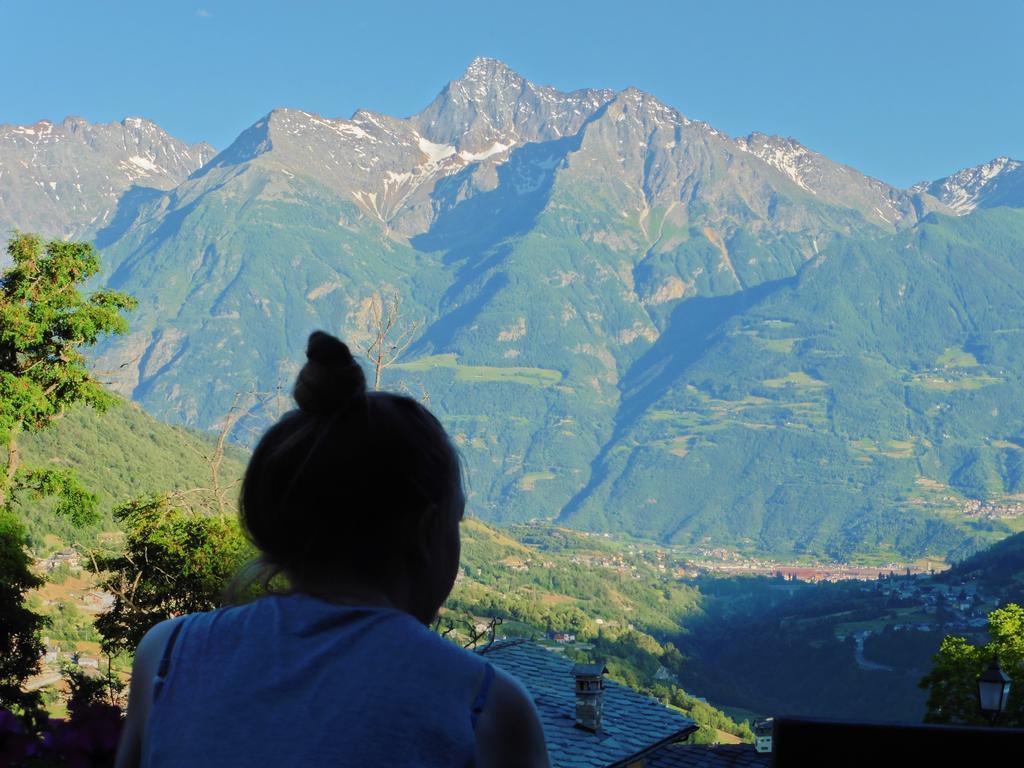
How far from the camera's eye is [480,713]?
5.07ft

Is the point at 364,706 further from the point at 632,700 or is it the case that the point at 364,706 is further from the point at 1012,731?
the point at 632,700

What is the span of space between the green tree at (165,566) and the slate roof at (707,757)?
628cm

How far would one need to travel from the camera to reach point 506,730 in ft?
5.09

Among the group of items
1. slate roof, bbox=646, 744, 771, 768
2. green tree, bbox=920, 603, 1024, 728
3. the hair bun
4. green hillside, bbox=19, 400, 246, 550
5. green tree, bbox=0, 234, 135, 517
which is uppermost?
green hillside, bbox=19, 400, 246, 550

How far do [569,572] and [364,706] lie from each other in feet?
463

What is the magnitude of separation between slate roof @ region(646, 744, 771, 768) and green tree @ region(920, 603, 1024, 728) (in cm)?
351

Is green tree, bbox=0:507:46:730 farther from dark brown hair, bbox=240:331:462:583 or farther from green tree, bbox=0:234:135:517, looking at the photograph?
dark brown hair, bbox=240:331:462:583

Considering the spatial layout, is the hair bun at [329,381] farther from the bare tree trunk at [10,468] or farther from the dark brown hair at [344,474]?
the bare tree trunk at [10,468]

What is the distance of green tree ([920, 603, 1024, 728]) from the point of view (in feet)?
64.2

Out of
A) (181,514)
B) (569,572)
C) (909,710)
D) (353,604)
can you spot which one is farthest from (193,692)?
(569,572)

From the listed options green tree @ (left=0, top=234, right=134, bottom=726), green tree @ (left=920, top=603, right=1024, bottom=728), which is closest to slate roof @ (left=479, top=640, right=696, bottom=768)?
green tree @ (left=0, top=234, right=134, bottom=726)

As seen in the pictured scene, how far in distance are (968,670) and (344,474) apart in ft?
67.0

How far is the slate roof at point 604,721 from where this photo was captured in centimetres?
1202

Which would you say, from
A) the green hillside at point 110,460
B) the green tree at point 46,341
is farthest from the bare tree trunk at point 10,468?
the green hillside at point 110,460
